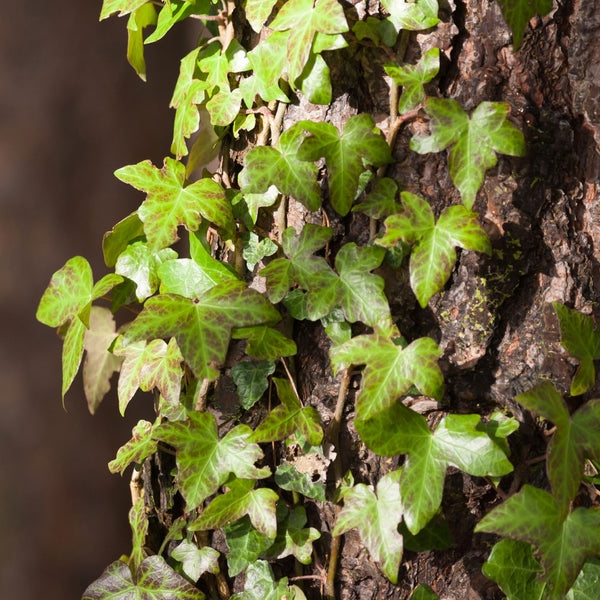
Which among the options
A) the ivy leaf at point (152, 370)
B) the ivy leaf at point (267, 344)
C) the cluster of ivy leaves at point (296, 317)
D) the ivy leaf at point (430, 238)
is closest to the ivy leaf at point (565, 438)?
the cluster of ivy leaves at point (296, 317)

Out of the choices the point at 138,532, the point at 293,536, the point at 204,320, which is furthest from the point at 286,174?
the point at 138,532

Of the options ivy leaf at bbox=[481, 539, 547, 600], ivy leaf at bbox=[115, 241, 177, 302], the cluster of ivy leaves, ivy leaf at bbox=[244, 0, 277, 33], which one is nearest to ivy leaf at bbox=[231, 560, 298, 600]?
the cluster of ivy leaves

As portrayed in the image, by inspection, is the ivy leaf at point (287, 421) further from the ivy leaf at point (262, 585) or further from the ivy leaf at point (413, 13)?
the ivy leaf at point (413, 13)

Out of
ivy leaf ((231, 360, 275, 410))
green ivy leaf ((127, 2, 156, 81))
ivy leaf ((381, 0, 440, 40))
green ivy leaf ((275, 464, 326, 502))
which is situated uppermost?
green ivy leaf ((127, 2, 156, 81))

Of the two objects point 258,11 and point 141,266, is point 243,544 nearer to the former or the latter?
point 141,266

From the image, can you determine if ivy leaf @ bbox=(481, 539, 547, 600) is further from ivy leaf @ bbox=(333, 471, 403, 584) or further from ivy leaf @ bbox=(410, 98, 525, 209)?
ivy leaf @ bbox=(410, 98, 525, 209)

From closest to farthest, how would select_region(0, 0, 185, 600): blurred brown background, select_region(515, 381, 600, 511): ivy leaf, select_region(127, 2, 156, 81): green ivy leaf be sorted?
select_region(515, 381, 600, 511): ivy leaf, select_region(127, 2, 156, 81): green ivy leaf, select_region(0, 0, 185, 600): blurred brown background
